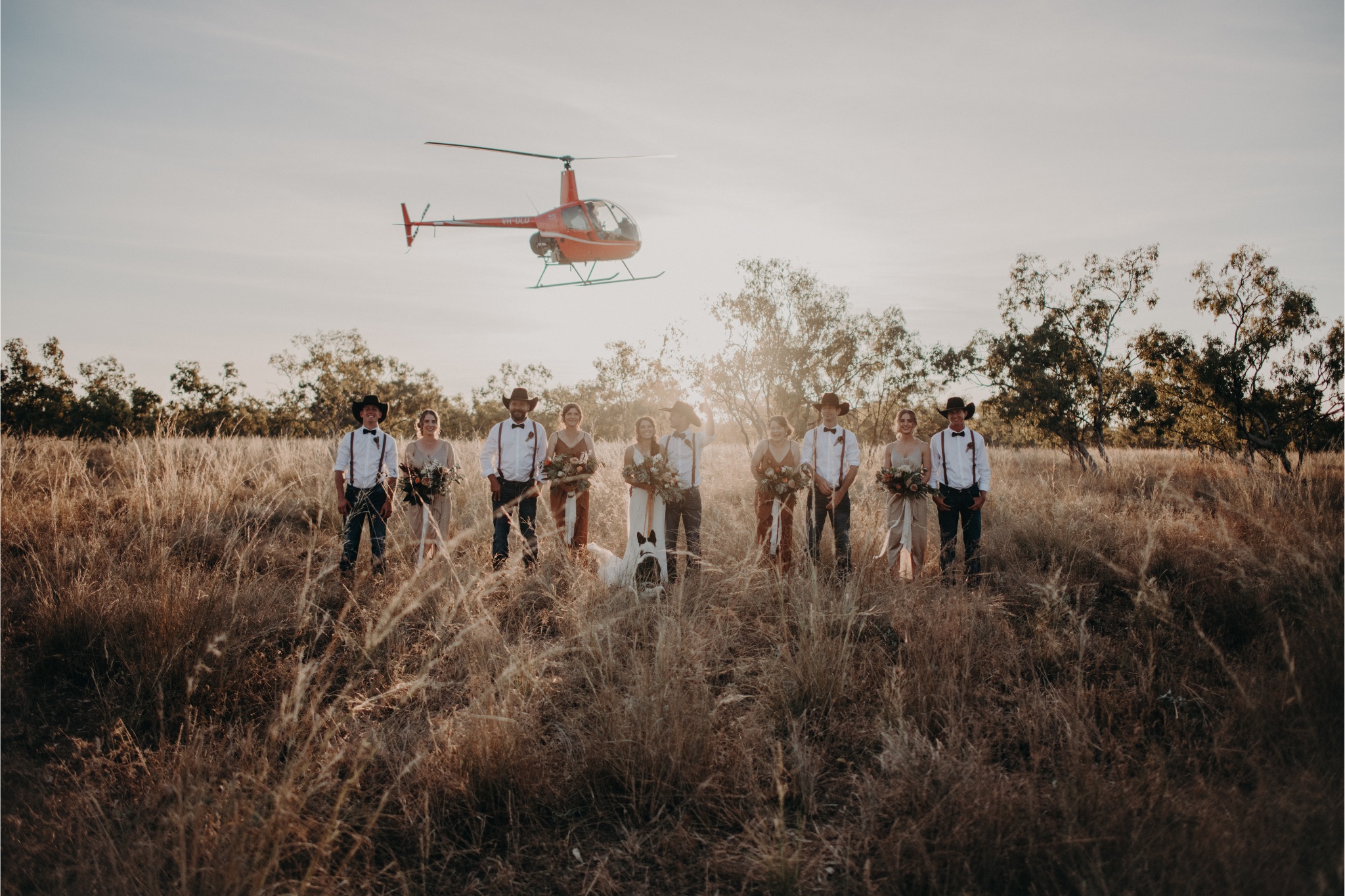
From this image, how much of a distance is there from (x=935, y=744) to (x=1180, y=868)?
118 centimetres

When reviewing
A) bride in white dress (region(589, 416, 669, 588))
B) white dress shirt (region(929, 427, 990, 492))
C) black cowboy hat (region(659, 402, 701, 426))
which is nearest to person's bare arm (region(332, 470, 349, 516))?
bride in white dress (region(589, 416, 669, 588))

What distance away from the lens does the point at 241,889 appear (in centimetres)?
206

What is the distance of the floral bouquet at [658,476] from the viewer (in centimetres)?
585

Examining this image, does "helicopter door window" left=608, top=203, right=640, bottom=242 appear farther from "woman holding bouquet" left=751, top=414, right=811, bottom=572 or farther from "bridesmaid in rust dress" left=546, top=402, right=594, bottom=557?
"woman holding bouquet" left=751, top=414, right=811, bottom=572

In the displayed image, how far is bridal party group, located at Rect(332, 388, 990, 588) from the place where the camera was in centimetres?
589

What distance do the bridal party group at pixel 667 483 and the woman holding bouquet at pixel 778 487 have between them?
14 mm

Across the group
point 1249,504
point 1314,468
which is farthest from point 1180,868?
point 1314,468

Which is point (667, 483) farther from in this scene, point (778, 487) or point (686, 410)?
point (778, 487)

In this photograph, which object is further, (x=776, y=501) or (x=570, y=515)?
(x=570, y=515)

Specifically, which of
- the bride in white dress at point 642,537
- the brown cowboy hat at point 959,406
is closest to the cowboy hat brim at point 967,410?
the brown cowboy hat at point 959,406

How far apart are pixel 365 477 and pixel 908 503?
5.58 metres

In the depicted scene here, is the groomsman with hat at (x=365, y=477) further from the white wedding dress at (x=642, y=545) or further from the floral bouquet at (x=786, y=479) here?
the floral bouquet at (x=786, y=479)

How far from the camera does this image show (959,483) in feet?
19.4

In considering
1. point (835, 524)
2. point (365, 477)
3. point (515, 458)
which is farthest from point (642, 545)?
point (365, 477)
